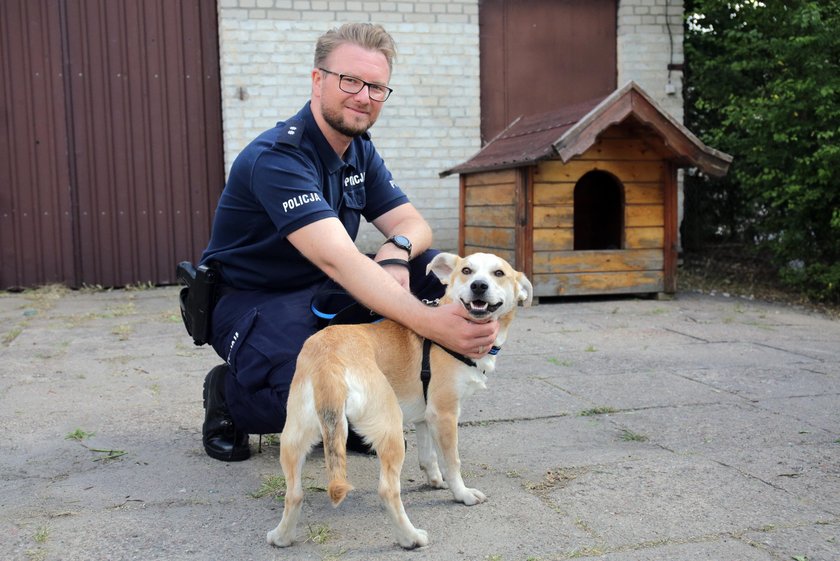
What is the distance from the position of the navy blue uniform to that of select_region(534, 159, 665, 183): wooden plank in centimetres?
398

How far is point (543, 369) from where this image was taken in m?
4.79

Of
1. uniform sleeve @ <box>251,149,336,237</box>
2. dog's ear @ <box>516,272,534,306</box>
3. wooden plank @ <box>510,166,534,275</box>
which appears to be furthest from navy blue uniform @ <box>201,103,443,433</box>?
wooden plank @ <box>510,166,534,275</box>

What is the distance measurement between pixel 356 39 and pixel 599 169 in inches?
185

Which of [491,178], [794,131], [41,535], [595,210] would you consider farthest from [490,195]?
[41,535]

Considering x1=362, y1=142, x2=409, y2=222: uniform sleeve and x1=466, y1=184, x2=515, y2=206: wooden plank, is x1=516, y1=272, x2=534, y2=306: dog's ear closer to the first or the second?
x1=362, y1=142, x2=409, y2=222: uniform sleeve

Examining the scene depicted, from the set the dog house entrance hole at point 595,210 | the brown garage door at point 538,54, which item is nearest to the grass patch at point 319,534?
the dog house entrance hole at point 595,210

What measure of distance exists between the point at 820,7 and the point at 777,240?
223 cm

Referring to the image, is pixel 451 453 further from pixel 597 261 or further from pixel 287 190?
pixel 597 261

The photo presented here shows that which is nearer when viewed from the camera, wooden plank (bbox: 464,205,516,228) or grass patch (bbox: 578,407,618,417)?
grass patch (bbox: 578,407,618,417)

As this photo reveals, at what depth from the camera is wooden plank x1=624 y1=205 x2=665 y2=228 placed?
291 inches

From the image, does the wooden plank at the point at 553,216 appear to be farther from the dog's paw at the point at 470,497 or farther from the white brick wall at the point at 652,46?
the dog's paw at the point at 470,497

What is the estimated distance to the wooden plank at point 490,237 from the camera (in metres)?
7.39

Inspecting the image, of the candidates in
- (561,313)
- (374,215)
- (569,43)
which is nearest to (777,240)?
(561,313)

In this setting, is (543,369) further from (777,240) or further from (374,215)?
(777,240)
